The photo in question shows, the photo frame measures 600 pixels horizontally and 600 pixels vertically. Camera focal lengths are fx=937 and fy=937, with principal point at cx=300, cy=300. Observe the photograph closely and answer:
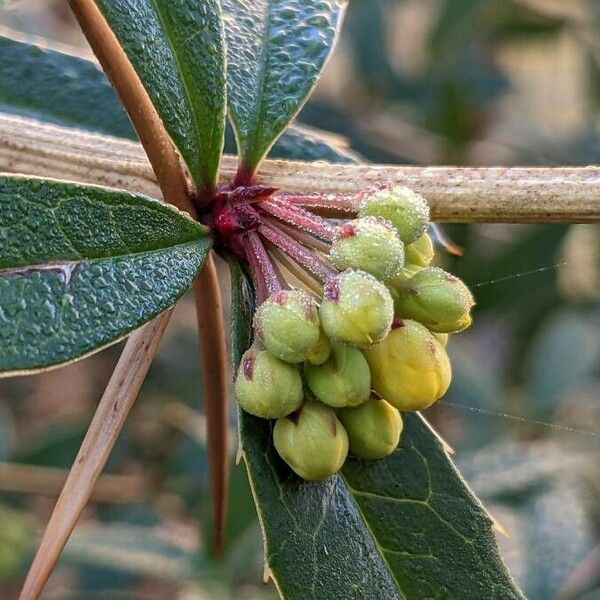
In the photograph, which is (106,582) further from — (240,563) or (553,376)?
(553,376)

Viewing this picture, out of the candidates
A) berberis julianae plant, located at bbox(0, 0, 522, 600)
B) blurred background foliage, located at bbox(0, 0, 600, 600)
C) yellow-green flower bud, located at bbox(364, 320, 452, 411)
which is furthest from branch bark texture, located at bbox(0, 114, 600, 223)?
blurred background foliage, located at bbox(0, 0, 600, 600)

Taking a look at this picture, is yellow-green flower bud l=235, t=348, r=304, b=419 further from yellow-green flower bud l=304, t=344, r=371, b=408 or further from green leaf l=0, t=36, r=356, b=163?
green leaf l=0, t=36, r=356, b=163

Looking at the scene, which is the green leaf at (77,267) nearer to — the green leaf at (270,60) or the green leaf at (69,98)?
the green leaf at (270,60)

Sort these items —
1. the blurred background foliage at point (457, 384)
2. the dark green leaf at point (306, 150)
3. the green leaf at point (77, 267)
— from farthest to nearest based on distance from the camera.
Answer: the blurred background foliage at point (457, 384) < the dark green leaf at point (306, 150) < the green leaf at point (77, 267)

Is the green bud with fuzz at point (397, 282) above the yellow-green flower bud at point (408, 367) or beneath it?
above

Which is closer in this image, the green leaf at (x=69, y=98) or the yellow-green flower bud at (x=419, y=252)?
the yellow-green flower bud at (x=419, y=252)

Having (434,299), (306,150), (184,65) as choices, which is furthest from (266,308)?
(306,150)

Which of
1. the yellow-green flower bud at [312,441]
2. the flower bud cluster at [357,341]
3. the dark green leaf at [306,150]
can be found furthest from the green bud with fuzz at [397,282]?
the dark green leaf at [306,150]
